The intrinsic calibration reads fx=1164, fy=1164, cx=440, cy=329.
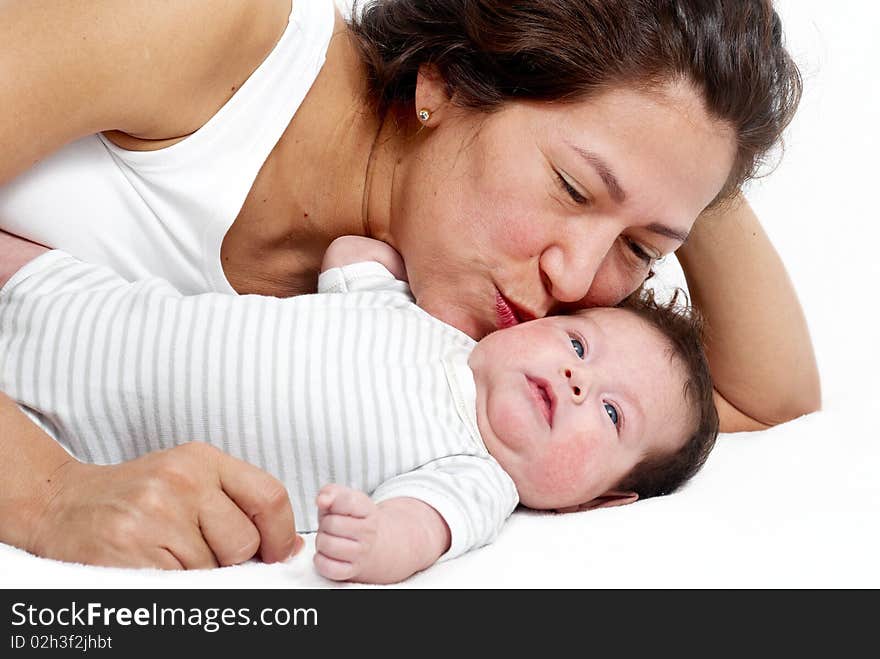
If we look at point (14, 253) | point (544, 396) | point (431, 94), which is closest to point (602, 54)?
Answer: point (431, 94)

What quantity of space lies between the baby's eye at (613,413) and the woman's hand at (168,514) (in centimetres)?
50

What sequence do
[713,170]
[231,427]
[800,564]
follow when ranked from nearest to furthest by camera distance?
[800,564] → [231,427] → [713,170]

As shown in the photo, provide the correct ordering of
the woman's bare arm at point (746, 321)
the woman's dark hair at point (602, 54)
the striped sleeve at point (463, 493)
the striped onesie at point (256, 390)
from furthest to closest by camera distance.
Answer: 1. the woman's bare arm at point (746, 321)
2. the woman's dark hair at point (602, 54)
3. the striped onesie at point (256, 390)
4. the striped sleeve at point (463, 493)

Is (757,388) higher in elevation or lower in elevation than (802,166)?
lower

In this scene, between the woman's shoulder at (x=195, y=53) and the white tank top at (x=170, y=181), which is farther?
the white tank top at (x=170, y=181)

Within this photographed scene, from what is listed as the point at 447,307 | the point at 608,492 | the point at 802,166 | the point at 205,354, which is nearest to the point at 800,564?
the point at 608,492

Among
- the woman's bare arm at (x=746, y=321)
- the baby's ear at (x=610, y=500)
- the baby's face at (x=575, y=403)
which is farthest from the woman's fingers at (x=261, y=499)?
the woman's bare arm at (x=746, y=321)

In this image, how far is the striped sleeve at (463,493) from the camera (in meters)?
1.34

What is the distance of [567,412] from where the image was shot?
154 cm

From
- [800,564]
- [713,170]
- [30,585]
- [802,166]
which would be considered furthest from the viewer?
[802,166]

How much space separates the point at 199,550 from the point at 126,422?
294 mm

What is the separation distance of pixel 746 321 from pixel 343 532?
3.81 feet

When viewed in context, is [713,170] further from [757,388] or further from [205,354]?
[205,354]

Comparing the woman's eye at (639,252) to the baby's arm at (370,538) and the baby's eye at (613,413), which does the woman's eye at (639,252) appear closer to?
the baby's eye at (613,413)
